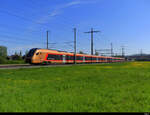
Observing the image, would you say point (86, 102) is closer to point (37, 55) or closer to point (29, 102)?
point (29, 102)

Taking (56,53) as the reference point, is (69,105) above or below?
below

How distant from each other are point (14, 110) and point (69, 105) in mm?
1459

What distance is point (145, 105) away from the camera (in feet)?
14.3

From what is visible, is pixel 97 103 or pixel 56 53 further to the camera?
pixel 56 53

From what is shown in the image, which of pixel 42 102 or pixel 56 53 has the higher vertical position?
pixel 56 53

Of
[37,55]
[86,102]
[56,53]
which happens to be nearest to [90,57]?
[56,53]

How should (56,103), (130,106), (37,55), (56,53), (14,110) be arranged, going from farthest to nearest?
(56,53) < (37,55) < (56,103) < (130,106) < (14,110)

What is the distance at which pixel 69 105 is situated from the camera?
434 cm

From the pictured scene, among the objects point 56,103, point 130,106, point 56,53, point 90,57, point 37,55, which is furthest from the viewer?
point 90,57

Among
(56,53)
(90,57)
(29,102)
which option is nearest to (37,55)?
(56,53)

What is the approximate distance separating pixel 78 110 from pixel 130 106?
1489mm

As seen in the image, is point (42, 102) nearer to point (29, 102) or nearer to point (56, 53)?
point (29, 102)

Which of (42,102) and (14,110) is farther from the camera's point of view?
(42,102)

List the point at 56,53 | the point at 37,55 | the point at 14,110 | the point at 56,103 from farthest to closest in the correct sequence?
the point at 56,53, the point at 37,55, the point at 56,103, the point at 14,110
